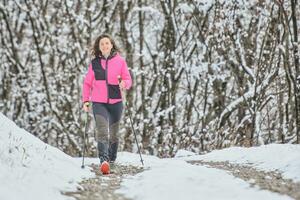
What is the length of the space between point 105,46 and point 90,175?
189cm

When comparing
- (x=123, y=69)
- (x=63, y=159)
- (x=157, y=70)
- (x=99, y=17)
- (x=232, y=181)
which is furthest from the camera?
(x=99, y=17)

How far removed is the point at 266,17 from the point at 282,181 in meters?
8.31

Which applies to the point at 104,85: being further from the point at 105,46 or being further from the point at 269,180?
the point at 269,180

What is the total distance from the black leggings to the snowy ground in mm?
512

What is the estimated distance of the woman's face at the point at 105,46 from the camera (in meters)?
7.08

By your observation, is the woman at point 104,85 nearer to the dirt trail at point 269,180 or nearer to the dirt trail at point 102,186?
the dirt trail at point 102,186

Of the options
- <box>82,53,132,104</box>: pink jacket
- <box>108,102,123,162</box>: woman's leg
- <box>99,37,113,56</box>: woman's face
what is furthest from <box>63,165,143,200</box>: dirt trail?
<box>99,37,113,56</box>: woman's face

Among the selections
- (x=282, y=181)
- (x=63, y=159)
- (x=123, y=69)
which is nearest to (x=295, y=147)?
(x=282, y=181)

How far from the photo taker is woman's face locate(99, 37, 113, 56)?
23.2 feet

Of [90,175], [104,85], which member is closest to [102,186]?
[90,175]

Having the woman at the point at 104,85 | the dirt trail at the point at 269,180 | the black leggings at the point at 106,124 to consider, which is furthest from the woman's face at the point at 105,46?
the dirt trail at the point at 269,180

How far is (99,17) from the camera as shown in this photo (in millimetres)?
17203

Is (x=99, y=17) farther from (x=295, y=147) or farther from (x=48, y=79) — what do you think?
(x=295, y=147)

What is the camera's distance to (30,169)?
17.3ft
